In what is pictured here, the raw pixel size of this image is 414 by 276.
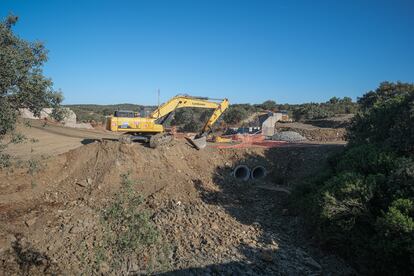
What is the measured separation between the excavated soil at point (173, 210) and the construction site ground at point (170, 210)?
0.05 meters

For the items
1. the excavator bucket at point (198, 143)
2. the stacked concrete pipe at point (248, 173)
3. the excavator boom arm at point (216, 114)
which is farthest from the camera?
the excavator boom arm at point (216, 114)

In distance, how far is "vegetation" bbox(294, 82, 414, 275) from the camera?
984cm

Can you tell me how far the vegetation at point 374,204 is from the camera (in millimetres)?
9836

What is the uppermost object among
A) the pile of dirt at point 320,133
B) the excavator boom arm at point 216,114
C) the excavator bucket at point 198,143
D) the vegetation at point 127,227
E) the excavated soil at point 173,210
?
the excavator boom arm at point 216,114

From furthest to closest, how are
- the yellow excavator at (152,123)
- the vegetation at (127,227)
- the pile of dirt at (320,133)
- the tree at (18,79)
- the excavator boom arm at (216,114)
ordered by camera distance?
1. the pile of dirt at (320,133)
2. the excavator boom arm at (216,114)
3. the yellow excavator at (152,123)
4. the tree at (18,79)
5. the vegetation at (127,227)

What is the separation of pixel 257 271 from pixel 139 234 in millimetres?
5659

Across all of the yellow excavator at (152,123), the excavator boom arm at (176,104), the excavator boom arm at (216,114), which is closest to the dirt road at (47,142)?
the yellow excavator at (152,123)

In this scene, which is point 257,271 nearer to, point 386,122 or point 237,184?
point 237,184

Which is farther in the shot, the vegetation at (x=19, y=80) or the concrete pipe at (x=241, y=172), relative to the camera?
the concrete pipe at (x=241, y=172)

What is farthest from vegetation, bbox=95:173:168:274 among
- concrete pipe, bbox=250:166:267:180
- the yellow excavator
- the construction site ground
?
concrete pipe, bbox=250:166:267:180

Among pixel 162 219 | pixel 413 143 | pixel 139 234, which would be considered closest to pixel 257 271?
pixel 162 219

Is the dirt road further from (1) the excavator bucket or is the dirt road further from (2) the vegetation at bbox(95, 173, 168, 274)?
(2) the vegetation at bbox(95, 173, 168, 274)

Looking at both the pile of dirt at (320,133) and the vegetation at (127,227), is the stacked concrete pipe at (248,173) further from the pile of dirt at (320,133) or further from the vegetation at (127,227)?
the vegetation at (127,227)

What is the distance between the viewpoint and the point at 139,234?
6.95 metres
